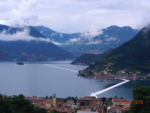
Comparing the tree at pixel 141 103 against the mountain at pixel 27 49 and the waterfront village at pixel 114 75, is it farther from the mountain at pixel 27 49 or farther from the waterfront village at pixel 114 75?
the mountain at pixel 27 49

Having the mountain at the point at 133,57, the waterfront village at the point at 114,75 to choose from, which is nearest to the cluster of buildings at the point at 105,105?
the waterfront village at the point at 114,75

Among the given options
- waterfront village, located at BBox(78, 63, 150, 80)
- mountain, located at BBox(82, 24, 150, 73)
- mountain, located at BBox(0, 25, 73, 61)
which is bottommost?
waterfront village, located at BBox(78, 63, 150, 80)

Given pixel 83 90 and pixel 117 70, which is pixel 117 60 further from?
pixel 83 90

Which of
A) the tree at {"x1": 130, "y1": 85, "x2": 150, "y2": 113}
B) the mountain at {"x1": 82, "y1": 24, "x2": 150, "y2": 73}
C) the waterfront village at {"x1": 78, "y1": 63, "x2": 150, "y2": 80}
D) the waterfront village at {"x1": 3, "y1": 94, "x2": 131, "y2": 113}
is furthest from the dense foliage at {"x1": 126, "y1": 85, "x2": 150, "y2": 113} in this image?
the mountain at {"x1": 82, "y1": 24, "x2": 150, "y2": 73}

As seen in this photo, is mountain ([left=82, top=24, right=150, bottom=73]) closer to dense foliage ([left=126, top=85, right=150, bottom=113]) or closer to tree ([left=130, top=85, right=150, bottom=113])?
dense foliage ([left=126, top=85, right=150, bottom=113])

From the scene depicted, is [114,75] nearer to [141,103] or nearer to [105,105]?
[105,105]

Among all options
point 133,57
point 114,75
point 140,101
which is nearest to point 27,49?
point 133,57
